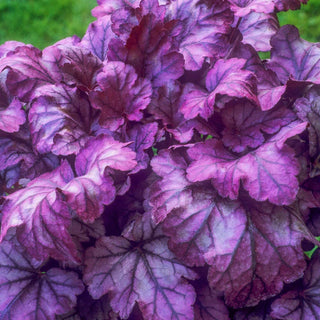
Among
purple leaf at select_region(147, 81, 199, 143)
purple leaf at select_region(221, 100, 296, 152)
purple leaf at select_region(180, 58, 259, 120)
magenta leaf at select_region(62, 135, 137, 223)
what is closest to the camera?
magenta leaf at select_region(62, 135, 137, 223)

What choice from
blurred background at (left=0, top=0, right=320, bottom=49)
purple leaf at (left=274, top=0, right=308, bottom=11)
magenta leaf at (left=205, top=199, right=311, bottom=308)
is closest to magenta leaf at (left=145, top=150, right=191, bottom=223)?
magenta leaf at (left=205, top=199, right=311, bottom=308)

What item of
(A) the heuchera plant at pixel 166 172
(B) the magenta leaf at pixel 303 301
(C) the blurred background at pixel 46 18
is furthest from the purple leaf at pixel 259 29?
(C) the blurred background at pixel 46 18

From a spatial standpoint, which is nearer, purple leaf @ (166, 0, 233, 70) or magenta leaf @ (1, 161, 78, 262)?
magenta leaf @ (1, 161, 78, 262)

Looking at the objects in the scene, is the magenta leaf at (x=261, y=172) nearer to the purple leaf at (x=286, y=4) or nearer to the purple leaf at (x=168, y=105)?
the purple leaf at (x=168, y=105)

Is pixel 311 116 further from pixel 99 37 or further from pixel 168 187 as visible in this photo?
pixel 99 37

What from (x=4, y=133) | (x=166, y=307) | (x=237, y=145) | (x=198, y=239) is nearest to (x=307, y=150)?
(x=237, y=145)

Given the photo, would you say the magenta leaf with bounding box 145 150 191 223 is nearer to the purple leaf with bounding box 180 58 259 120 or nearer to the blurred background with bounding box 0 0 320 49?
the purple leaf with bounding box 180 58 259 120

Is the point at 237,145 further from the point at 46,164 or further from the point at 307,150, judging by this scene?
the point at 46,164

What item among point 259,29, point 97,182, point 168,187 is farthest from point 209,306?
point 259,29
